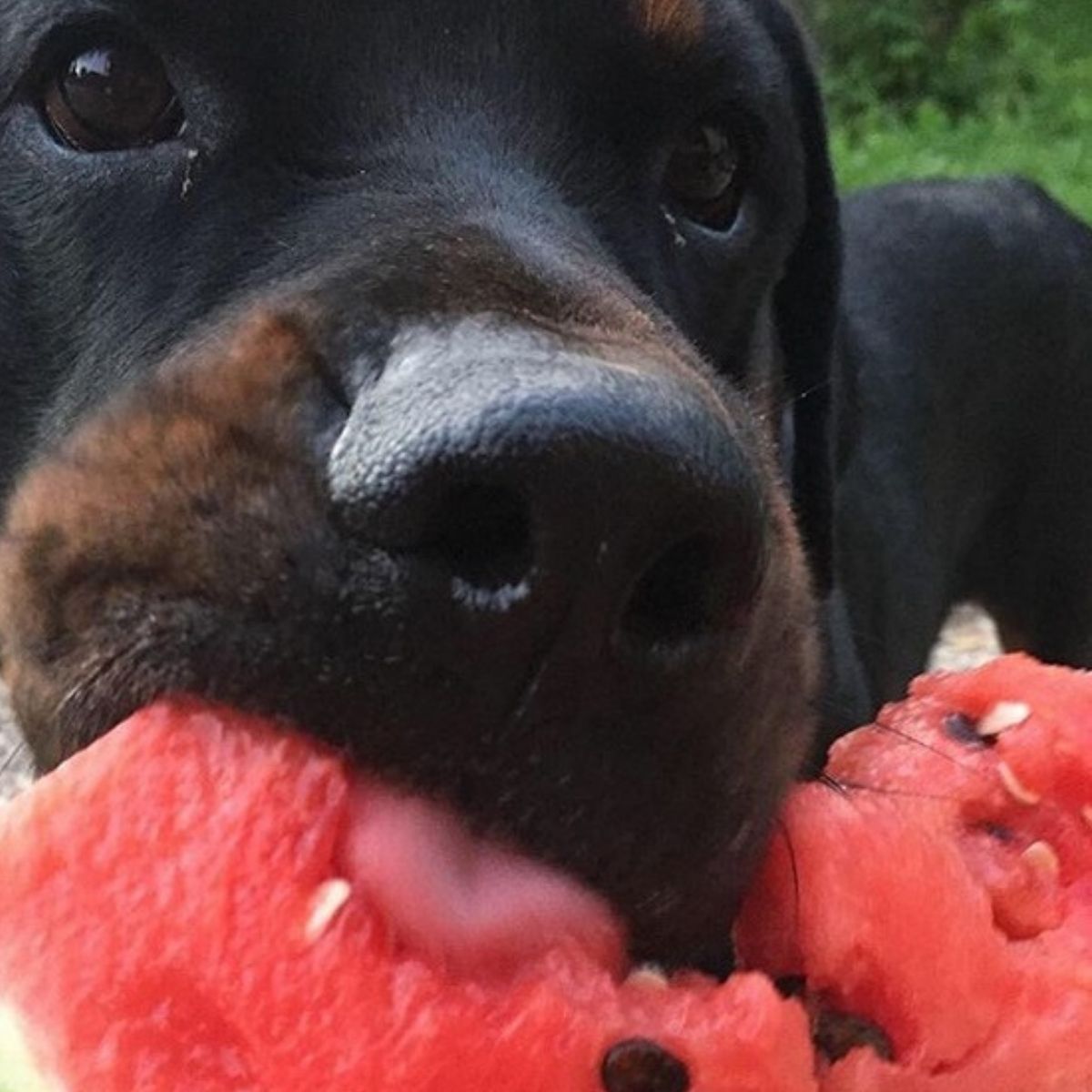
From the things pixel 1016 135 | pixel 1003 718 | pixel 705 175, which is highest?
pixel 705 175

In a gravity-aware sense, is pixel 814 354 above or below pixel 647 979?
below

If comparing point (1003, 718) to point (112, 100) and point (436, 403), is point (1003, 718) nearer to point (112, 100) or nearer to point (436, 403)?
point (436, 403)

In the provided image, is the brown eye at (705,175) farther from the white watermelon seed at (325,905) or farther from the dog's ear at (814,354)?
the white watermelon seed at (325,905)

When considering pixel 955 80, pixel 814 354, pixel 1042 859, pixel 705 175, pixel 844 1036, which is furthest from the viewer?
pixel 955 80

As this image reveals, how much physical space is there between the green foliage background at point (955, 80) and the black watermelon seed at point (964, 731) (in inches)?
321

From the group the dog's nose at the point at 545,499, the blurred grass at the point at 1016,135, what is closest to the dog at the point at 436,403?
the dog's nose at the point at 545,499

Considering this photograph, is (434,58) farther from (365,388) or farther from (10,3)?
(365,388)

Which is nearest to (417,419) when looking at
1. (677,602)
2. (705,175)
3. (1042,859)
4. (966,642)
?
(677,602)

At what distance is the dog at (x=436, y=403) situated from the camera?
1.21 m

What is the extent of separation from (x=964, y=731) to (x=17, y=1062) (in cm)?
94

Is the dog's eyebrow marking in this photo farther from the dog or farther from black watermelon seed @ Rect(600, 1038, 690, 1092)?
black watermelon seed @ Rect(600, 1038, 690, 1092)

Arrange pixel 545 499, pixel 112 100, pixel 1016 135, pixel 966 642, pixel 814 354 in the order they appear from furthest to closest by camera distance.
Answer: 1. pixel 1016 135
2. pixel 966 642
3. pixel 814 354
4. pixel 112 100
5. pixel 545 499

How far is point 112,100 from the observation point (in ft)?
6.36

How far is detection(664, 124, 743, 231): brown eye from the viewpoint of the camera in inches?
90.4
